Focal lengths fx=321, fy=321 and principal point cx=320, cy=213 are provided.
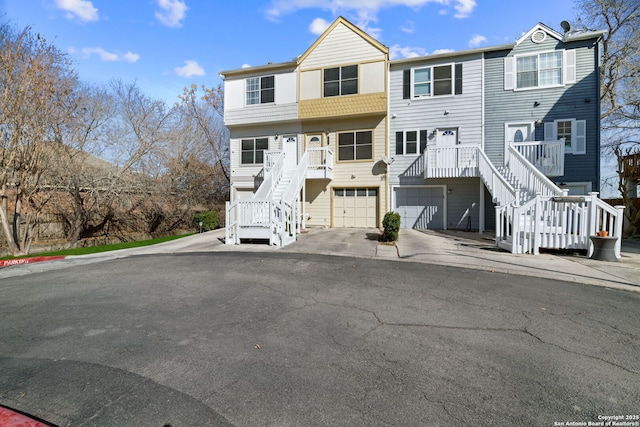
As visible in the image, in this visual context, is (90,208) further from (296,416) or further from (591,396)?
(591,396)

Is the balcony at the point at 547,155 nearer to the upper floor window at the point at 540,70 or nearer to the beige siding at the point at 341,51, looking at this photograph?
the upper floor window at the point at 540,70

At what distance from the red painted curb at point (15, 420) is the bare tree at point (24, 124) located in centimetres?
1300

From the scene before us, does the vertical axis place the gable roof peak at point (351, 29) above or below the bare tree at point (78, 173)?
above

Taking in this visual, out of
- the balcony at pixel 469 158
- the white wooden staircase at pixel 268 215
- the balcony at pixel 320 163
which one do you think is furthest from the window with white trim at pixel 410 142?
the white wooden staircase at pixel 268 215

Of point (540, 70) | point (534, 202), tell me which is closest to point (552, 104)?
point (540, 70)

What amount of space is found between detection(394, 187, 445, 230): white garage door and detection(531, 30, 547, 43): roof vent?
7609 millimetres

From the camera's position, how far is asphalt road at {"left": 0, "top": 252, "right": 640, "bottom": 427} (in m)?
2.46

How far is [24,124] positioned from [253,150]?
9.16m

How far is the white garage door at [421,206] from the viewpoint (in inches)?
599

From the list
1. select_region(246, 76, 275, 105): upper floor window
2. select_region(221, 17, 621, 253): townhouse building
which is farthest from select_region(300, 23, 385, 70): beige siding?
select_region(246, 76, 275, 105): upper floor window

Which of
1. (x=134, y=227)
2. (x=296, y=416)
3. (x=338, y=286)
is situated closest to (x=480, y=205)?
(x=338, y=286)

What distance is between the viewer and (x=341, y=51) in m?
15.7

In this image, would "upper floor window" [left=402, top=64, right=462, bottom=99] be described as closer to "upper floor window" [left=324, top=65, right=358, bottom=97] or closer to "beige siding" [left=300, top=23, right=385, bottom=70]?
"beige siding" [left=300, top=23, right=385, bottom=70]

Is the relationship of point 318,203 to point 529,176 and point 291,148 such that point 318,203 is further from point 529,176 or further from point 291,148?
point 529,176
